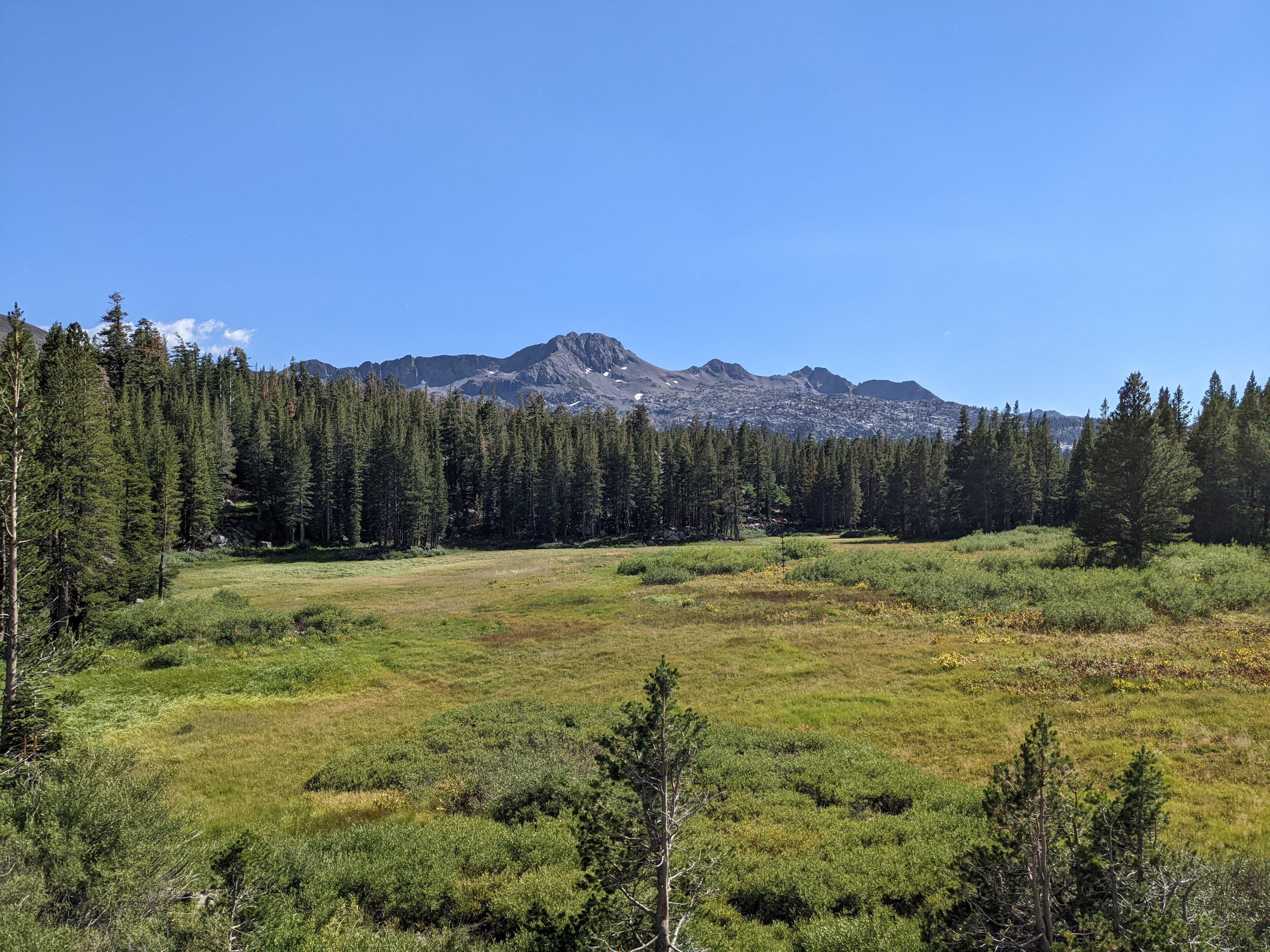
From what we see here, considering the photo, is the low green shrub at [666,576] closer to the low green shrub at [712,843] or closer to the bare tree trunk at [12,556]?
the low green shrub at [712,843]

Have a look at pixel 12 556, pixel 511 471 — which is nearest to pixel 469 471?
pixel 511 471

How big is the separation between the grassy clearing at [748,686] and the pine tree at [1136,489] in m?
2.84

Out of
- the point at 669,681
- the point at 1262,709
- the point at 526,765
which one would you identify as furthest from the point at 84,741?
the point at 1262,709

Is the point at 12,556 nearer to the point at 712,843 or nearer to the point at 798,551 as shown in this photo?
the point at 712,843

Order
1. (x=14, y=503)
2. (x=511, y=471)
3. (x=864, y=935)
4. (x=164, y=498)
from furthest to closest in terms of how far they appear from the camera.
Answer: (x=511, y=471) → (x=164, y=498) → (x=14, y=503) → (x=864, y=935)

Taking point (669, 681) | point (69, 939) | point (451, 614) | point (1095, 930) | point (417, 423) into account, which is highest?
point (417, 423)

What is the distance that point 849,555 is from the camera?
54.1 m

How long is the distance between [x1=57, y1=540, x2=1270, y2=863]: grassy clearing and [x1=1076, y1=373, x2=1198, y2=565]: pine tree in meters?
2.84

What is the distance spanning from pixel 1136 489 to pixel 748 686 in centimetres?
3648

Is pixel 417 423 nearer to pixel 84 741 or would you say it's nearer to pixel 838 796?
pixel 84 741

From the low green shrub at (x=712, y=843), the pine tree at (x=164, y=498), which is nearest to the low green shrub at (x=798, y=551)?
the low green shrub at (x=712, y=843)

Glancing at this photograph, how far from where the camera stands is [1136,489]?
41.8 m

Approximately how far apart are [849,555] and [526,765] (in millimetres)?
44372

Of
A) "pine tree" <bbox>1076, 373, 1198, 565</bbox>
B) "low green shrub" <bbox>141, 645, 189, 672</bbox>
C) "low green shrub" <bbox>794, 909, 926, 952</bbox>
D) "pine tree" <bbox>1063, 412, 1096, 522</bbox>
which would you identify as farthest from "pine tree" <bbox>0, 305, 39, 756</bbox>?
"pine tree" <bbox>1063, 412, 1096, 522</bbox>
